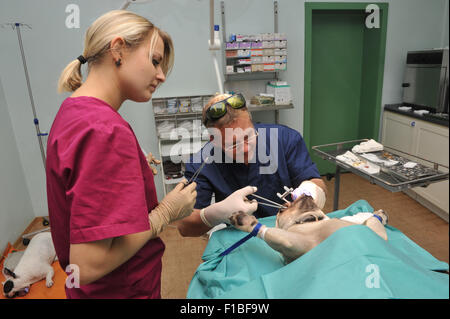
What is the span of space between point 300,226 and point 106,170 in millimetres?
643

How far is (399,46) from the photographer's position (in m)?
1.48

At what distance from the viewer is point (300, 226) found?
991mm

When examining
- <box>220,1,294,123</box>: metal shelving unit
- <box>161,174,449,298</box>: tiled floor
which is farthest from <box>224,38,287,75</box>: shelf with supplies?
<box>161,174,449,298</box>: tiled floor

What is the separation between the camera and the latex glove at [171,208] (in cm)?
85

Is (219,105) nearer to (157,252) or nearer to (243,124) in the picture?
(243,124)

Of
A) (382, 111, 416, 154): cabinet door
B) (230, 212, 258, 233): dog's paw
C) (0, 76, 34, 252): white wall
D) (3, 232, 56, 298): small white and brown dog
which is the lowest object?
(3, 232, 56, 298): small white and brown dog

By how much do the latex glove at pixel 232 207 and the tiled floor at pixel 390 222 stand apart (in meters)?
0.54

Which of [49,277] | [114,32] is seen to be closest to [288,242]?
[114,32]

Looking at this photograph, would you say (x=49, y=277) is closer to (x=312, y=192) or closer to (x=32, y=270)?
(x=32, y=270)

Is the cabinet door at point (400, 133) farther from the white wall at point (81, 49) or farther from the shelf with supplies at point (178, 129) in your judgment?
the white wall at point (81, 49)

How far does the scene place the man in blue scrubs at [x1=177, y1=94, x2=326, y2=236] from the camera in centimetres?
124

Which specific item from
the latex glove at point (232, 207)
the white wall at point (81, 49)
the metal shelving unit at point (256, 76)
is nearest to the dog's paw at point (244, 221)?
the latex glove at point (232, 207)

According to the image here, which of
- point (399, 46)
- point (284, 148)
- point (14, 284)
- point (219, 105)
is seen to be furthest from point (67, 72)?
point (14, 284)

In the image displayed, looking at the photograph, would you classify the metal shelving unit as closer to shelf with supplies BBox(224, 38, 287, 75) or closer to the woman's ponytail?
shelf with supplies BBox(224, 38, 287, 75)
